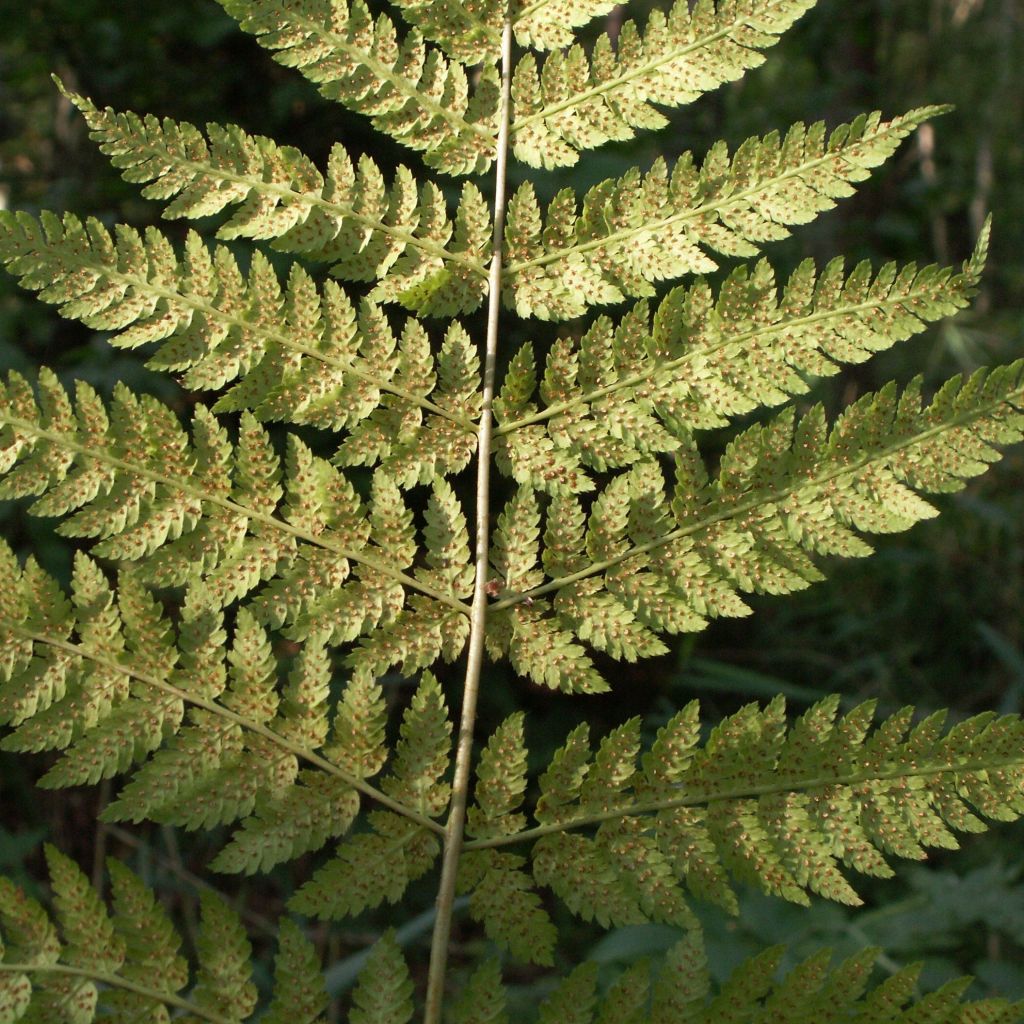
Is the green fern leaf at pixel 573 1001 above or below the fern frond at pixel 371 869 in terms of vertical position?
below

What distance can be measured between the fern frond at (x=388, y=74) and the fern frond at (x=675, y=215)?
6.1 inches

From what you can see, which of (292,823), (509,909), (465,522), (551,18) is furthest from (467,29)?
(509,909)

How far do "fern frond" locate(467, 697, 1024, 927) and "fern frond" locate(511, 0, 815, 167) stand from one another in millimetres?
936

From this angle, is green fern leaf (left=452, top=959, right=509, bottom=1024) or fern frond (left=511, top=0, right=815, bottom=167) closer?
green fern leaf (left=452, top=959, right=509, bottom=1024)

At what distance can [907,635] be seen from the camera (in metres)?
5.02

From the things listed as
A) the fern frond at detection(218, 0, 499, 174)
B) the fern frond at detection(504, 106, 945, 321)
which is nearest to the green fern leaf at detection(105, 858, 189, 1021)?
the fern frond at detection(504, 106, 945, 321)

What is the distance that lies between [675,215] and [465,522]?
23.2 inches

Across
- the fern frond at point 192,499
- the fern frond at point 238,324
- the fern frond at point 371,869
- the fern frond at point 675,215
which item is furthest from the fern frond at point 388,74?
the fern frond at point 371,869

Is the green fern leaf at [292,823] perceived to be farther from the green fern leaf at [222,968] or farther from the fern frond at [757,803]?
the fern frond at [757,803]

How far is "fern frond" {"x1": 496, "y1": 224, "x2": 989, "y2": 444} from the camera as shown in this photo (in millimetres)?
1559

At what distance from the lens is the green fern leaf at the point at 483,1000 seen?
1434 millimetres

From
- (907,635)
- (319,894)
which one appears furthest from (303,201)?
(907,635)

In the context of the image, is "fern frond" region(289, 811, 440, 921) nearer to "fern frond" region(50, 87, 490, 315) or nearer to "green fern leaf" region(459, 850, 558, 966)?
"green fern leaf" region(459, 850, 558, 966)

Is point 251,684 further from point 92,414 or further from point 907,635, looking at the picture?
point 907,635
